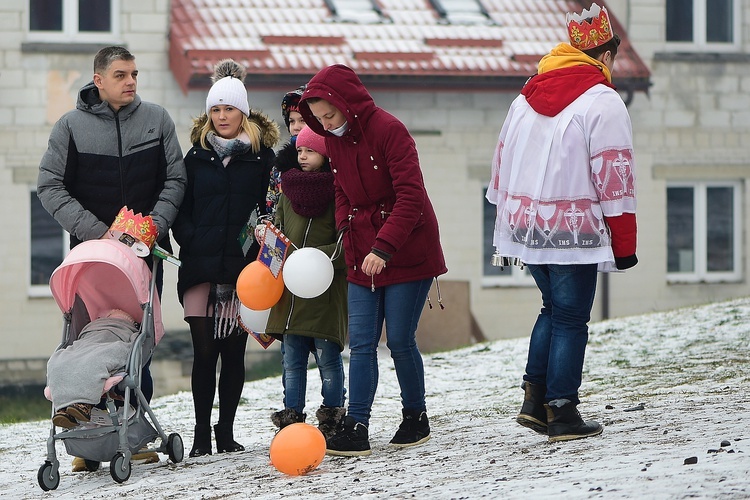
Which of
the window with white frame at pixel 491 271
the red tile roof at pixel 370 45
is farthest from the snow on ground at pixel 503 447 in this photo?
the window with white frame at pixel 491 271

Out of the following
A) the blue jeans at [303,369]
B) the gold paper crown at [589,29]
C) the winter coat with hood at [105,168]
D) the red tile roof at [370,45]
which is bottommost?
the blue jeans at [303,369]

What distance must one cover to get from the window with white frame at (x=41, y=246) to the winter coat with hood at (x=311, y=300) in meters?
8.91

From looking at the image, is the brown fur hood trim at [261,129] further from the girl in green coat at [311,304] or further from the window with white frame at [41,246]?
the window with white frame at [41,246]

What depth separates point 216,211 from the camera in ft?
21.9

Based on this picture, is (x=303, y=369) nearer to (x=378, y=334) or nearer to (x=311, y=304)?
(x=311, y=304)

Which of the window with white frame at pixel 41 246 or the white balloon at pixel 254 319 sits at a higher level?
the window with white frame at pixel 41 246

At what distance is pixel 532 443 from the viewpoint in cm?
620

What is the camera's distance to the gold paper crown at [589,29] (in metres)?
5.97

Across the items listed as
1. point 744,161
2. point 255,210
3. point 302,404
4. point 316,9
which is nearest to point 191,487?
point 302,404

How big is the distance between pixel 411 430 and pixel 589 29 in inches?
83.4

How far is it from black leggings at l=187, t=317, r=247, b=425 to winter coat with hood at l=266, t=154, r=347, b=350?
0.30 meters

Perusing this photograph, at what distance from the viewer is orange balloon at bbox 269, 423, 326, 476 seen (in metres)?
5.93

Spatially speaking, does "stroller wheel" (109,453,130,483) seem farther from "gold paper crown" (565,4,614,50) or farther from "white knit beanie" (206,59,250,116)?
"gold paper crown" (565,4,614,50)

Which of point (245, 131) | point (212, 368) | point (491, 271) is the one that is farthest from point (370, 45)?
point (212, 368)
